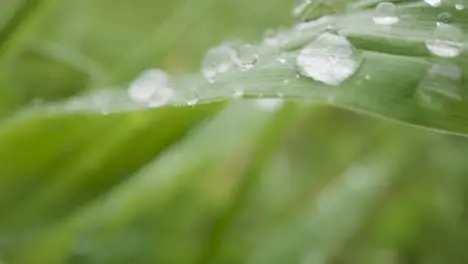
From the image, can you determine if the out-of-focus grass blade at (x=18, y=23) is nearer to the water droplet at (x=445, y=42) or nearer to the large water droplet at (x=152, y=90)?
the large water droplet at (x=152, y=90)

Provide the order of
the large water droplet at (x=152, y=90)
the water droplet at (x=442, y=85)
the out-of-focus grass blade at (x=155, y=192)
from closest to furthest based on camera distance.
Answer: the water droplet at (x=442, y=85) < the large water droplet at (x=152, y=90) < the out-of-focus grass blade at (x=155, y=192)

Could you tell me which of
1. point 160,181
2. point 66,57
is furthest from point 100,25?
point 160,181

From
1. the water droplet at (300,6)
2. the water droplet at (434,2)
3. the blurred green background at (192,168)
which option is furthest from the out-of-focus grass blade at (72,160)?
the water droplet at (434,2)

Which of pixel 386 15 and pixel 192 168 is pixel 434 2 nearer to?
pixel 386 15

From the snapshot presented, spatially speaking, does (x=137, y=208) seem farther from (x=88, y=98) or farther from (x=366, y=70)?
(x=366, y=70)

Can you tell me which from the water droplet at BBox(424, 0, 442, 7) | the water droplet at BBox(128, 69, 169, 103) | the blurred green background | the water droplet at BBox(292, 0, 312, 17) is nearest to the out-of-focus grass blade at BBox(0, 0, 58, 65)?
the blurred green background

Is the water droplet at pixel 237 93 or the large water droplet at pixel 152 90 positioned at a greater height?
the large water droplet at pixel 152 90

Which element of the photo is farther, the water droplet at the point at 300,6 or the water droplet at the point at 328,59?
the water droplet at the point at 300,6

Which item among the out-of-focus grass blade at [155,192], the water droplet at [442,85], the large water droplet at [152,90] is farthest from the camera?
the out-of-focus grass blade at [155,192]
